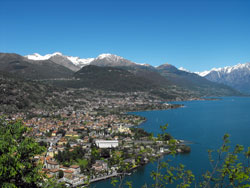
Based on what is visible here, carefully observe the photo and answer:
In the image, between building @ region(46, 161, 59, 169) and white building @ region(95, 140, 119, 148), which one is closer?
building @ region(46, 161, 59, 169)

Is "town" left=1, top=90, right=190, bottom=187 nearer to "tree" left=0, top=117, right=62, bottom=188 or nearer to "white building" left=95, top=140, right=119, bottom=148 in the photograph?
"white building" left=95, top=140, right=119, bottom=148

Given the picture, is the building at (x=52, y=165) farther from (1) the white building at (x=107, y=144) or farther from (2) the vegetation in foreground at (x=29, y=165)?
(2) the vegetation in foreground at (x=29, y=165)

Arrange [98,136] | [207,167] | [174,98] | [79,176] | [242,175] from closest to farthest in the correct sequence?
[242,175] → [79,176] → [207,167] → [98,136] → [174,98]

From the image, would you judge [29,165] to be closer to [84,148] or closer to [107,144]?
[84,148]

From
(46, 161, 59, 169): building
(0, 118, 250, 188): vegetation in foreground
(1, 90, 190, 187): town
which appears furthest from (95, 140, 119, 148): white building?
(0, 118, 250, 188): vegetation in foreground

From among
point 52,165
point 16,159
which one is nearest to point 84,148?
point 52,165

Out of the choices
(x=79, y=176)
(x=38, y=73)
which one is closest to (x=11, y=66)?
(x=38, y=73)

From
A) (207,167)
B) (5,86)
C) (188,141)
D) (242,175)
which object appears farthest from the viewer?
(5,86)

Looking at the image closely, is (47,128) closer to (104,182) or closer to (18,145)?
(104,182)
